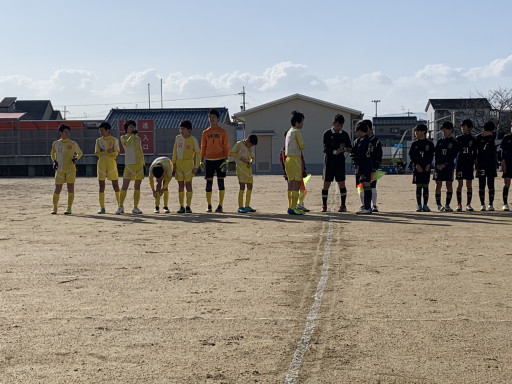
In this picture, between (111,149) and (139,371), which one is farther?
(111,149)

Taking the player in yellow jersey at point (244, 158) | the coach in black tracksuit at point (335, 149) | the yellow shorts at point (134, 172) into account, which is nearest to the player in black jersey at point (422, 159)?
the coach in black tracksuit at point (335, 149)

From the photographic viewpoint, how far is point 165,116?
183 ft

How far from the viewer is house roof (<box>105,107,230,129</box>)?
54531 millimetres

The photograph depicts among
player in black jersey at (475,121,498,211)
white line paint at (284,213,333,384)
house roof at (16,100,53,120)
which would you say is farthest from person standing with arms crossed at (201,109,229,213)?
house roof at (16,100,53,120)

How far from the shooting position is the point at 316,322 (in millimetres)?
5379

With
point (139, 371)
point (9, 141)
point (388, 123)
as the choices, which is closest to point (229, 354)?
point (139, 371)

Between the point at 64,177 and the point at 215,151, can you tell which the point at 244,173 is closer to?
the point at 215,151

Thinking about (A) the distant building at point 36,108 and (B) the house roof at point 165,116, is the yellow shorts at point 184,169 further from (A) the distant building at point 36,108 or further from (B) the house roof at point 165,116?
(A) the distant building at point 36,108

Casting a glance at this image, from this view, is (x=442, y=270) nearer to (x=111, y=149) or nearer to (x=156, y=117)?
(x=111, y=149)

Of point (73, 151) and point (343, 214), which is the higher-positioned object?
point (73, 151)

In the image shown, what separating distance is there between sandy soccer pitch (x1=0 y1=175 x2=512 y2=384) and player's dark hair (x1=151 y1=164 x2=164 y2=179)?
2921 millimetres

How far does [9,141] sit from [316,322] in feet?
157

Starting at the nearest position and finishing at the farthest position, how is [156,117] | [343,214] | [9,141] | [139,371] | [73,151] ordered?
[139,371] < [343,214] < [73,151] < [9,141] < [156,117]

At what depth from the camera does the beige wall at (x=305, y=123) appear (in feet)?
169
